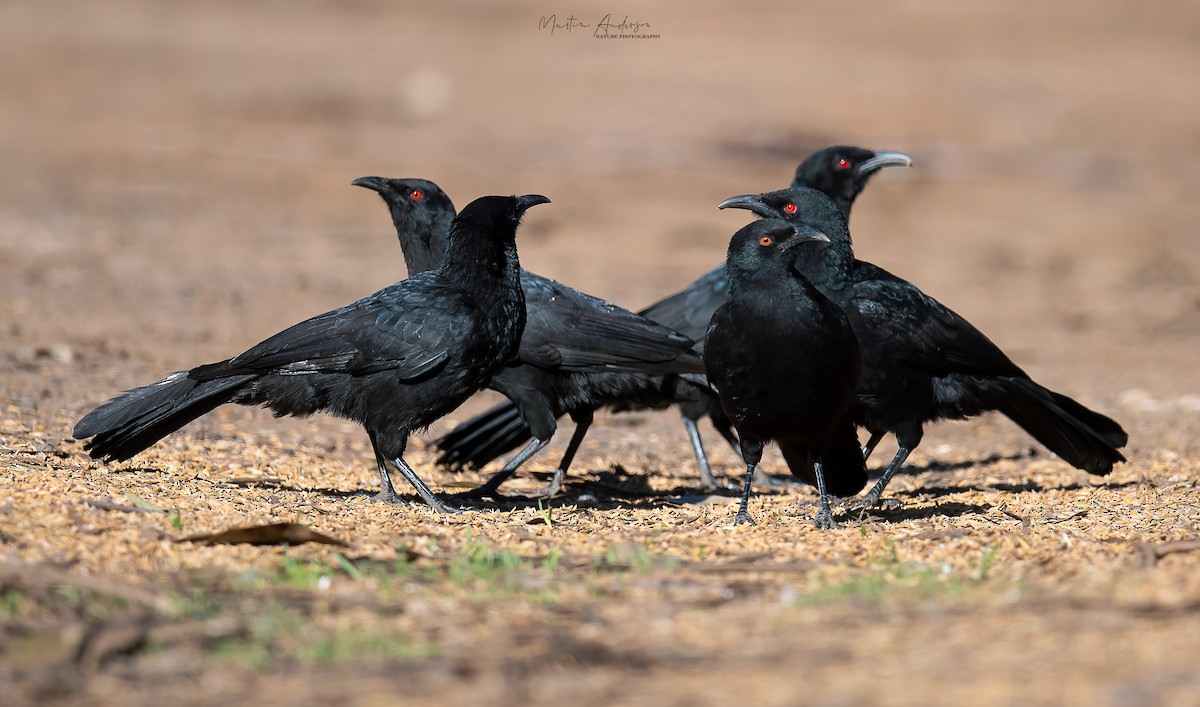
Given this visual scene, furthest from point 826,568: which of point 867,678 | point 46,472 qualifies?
point 46,472

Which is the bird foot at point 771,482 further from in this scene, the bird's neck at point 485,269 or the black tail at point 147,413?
the black tail at point 147,413

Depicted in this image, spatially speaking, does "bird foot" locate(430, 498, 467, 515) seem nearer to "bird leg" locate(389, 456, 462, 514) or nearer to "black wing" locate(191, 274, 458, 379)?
"bird leg" locate(389, 456, 462, 514)

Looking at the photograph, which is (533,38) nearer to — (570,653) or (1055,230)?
(1055,230)

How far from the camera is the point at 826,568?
4754 mm

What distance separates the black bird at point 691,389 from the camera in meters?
7.73

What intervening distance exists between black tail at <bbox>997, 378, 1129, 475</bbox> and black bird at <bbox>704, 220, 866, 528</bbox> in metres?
1.62

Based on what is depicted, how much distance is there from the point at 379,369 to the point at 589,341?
1.30m

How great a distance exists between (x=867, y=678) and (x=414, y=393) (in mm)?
3310

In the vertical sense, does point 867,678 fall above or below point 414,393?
below

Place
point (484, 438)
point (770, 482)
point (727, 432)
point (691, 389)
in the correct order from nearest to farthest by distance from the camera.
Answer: point (691, 389), point (484, 438), point (770, 482), point (727, 432)

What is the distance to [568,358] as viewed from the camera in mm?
7336

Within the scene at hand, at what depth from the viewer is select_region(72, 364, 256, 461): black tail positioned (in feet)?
21.0

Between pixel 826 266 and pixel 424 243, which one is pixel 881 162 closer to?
pixel 826 266

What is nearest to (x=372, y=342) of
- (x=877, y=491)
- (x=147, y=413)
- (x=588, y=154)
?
(x=147, y=413)
